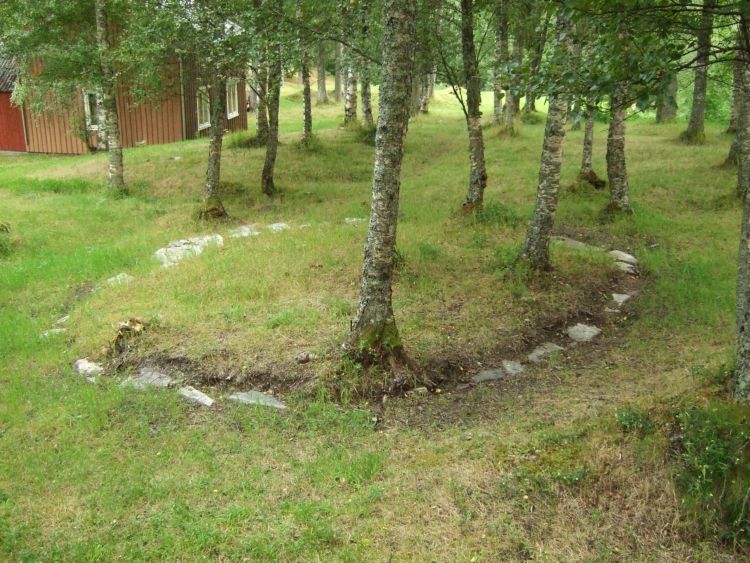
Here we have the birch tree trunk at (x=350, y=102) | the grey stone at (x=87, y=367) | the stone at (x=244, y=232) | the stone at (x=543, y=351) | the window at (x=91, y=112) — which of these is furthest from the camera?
the window at (x=91, y=112)

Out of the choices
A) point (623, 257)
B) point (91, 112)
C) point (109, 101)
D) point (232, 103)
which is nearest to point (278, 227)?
point (623, 257)

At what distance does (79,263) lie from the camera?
11.4 m

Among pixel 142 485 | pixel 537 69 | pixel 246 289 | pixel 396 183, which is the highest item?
pixel 537 69

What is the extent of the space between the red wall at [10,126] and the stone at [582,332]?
27.9 metres

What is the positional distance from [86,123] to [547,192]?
22.8 m

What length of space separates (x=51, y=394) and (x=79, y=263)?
15.8 ft

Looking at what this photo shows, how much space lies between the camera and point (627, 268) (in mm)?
10648

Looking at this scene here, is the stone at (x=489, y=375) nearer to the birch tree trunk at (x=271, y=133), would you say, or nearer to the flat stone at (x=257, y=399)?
the flat stone at (x=257, y=399)

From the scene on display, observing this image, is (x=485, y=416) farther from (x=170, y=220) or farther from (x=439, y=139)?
(x=439, y=139)

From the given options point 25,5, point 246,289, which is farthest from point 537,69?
point 25,5

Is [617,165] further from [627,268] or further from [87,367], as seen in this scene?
[87,367]

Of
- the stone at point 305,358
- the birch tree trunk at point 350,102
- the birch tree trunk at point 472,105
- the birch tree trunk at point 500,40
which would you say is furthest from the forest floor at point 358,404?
the birch tree trunk at point 350,102

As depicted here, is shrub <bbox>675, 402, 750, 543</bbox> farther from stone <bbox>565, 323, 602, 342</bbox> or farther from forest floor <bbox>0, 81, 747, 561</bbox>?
stone <bbox>565, 323, 602, 342</bbox>

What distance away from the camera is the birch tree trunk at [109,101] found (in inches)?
611
